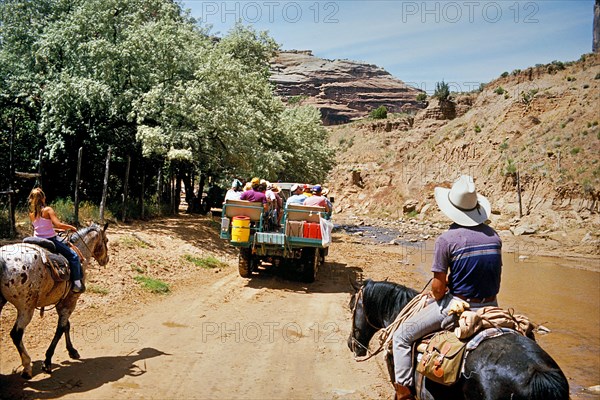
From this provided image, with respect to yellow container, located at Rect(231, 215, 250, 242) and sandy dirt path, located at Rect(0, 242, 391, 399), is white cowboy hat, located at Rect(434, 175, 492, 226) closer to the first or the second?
sandy dirt path, located at Rect(0, 242, 391, 399)

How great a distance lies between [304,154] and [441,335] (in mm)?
28170

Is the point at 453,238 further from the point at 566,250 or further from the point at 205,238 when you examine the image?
the point at 566,250

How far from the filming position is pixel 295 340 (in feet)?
28.0

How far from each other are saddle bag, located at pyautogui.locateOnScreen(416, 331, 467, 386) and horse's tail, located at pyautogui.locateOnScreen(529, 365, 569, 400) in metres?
0.70

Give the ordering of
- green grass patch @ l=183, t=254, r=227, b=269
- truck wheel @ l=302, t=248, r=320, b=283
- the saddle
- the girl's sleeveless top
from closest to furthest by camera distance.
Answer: the saddle < the girl's sleeveless top < truck wheel @ l=302, t=248, r=320, b=283 < green grass patch @ l=183, t=254, r=227, b=269

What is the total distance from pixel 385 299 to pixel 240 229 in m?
7.04

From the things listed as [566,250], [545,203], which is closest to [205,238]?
[566,250]

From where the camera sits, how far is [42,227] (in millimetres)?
6684

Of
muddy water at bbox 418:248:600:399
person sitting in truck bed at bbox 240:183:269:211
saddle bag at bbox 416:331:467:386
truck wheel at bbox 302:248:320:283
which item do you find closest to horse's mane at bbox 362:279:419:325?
saddle bag at bbox 416:331:467:386

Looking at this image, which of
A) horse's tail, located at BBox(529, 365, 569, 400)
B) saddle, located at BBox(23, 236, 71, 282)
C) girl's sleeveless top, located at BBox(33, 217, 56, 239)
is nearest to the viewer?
horse's tail, located at BBox(529, 365, 569, 400)

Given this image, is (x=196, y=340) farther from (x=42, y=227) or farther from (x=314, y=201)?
(x=314, y=201)

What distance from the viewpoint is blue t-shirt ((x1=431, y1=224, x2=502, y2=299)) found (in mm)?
4379

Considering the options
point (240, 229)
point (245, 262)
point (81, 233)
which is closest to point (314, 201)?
point (240, 229)

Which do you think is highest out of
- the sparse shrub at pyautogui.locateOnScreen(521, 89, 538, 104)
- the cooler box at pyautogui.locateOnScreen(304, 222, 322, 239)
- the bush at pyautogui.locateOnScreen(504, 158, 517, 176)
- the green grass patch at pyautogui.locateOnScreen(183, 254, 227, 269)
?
the sparse shrub at pyautogui.locateOnScreen(521, 89, 538, 104)
